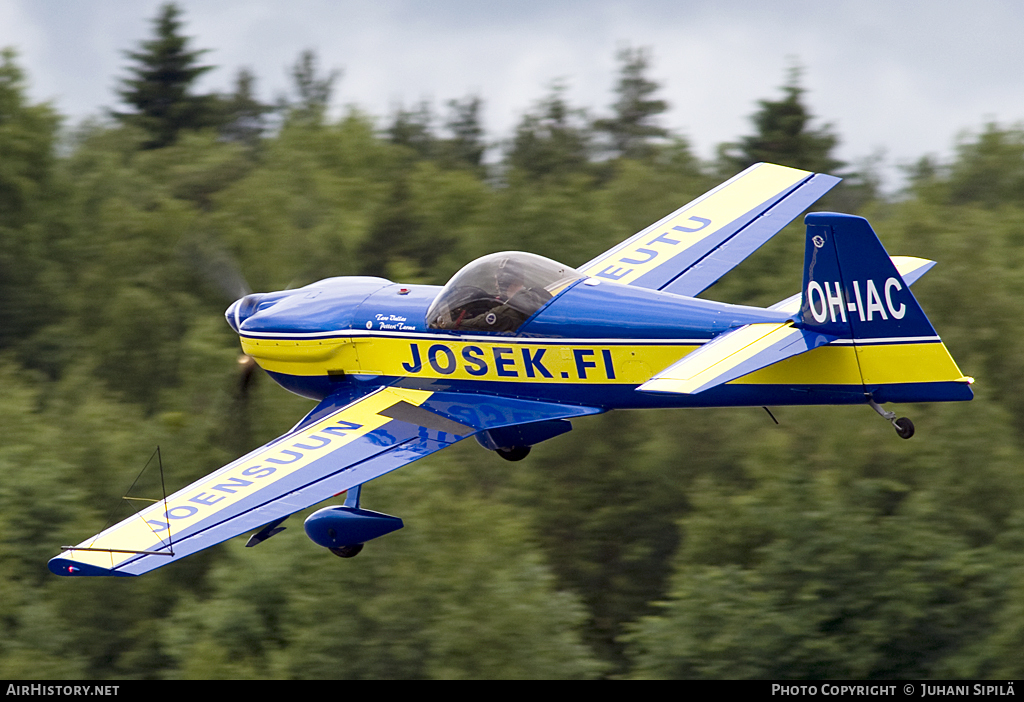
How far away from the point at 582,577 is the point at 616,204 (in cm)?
1350

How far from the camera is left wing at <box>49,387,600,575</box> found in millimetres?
Result: 11039

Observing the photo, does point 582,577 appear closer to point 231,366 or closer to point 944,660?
point 944,660

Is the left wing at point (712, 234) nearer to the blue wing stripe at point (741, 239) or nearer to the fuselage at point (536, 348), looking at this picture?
the blue wing stripe at point (741, 239)

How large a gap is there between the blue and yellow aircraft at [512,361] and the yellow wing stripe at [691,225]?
0.07m

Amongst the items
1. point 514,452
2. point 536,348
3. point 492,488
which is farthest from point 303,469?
point 492,488

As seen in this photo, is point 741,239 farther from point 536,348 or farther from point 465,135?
point 465,135

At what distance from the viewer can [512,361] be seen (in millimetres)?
13273

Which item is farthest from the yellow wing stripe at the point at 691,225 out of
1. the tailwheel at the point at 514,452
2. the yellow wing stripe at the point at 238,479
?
the yellow wing stripe at the point at 238,479

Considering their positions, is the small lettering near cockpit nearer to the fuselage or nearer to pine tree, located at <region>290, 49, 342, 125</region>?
the fuselage

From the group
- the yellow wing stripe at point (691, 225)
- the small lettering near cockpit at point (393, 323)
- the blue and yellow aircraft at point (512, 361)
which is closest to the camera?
the blue and yellow aircraft at point (512, 361)

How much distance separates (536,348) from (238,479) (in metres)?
3.26

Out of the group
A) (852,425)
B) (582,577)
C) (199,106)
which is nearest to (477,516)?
(582,577)

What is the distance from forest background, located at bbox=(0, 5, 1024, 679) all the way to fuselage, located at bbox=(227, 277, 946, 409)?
1.33m

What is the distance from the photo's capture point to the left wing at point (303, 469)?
1104cm
